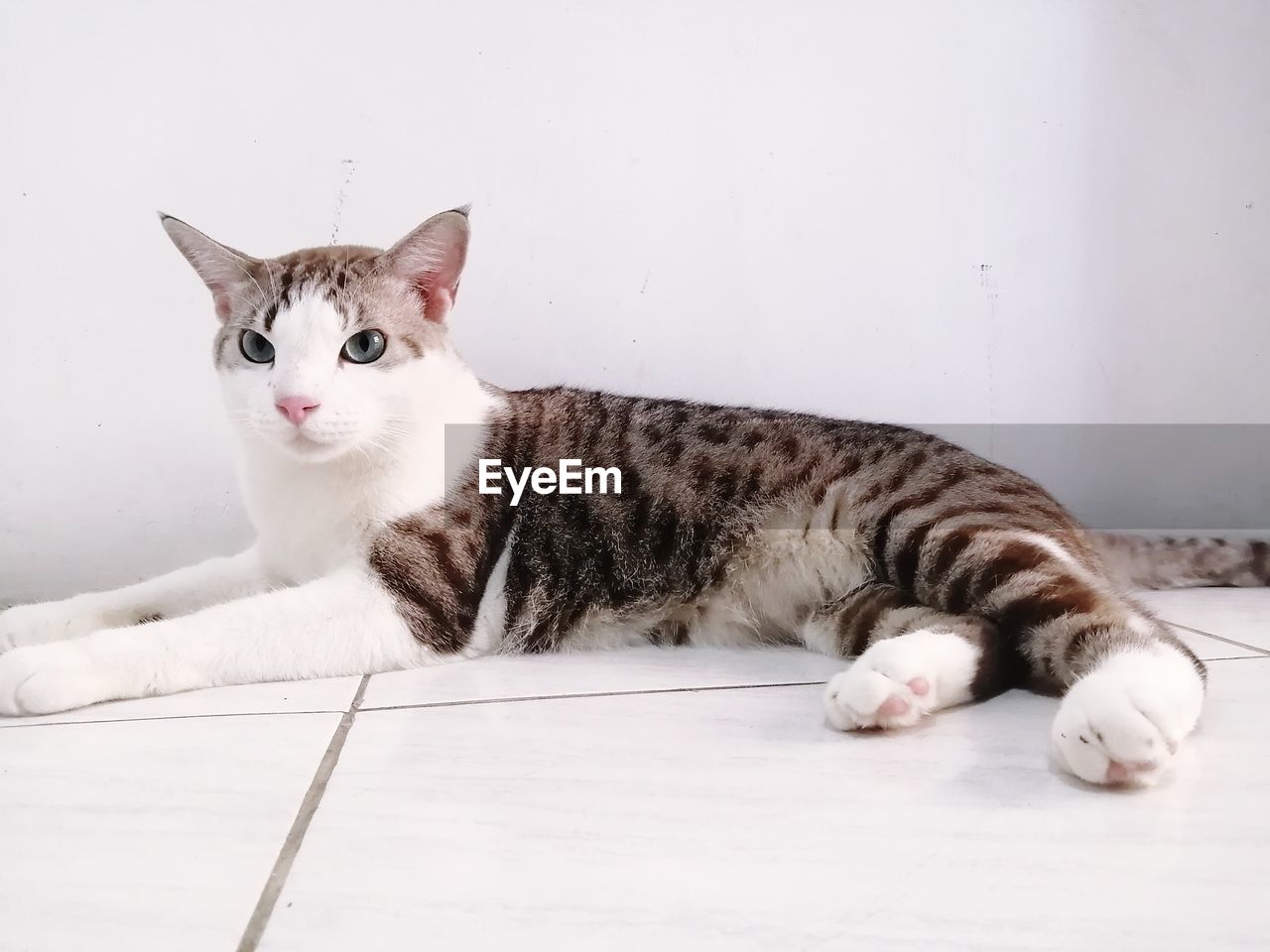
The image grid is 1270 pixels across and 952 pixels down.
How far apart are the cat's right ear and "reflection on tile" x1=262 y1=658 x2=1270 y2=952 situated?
3.49 ft

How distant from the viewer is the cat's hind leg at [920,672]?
1.25 m

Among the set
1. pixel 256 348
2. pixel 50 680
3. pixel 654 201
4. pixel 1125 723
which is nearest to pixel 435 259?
pixel 256 348

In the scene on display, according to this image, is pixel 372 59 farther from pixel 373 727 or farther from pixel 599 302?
pixel 373 727

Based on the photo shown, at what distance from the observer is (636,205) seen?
2443 mm

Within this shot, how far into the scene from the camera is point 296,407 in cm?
162

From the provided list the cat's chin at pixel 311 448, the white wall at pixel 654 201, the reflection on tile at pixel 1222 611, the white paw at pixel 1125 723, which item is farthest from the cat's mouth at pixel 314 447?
the reflection on tile at pixel 1222 611

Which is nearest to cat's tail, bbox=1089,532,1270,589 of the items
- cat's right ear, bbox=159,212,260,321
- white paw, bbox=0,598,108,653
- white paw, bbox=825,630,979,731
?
white paw, bbox=825,630,979,731

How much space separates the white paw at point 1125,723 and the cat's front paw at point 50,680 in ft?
4.78

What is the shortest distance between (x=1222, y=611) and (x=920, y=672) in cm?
119

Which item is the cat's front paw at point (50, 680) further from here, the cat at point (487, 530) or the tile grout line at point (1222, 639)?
the tile grout line at point (1222, 639)

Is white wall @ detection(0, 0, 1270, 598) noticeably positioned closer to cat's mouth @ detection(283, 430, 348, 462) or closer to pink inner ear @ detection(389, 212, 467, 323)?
pink inner ear @ detection(389, 212, 467, 323)

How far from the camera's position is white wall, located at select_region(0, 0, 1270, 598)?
2.34m

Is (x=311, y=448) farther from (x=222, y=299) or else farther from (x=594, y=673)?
(x=594, y=673)

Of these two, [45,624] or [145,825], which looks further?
[45,624]
